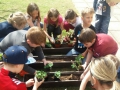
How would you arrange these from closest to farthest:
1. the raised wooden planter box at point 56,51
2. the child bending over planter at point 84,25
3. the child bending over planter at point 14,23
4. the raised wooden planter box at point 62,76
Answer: the raised wooden planter box at point 62,76
the child bending over planter at point 14,23
the child bending over planter at point 84,25
the raised wooden planter box at point 56,51

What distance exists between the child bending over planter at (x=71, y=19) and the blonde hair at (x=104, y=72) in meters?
2.16

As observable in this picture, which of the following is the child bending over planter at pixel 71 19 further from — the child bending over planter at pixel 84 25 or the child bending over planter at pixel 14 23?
the child bending over planter at pixel 14 23

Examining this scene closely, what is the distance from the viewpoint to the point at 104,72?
195 centimetres

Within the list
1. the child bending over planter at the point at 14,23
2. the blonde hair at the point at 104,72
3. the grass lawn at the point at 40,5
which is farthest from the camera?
the grass lawn at the point at 40,5

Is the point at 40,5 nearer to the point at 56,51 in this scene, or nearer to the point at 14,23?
the point at 56,51

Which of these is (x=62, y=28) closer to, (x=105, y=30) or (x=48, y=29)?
(x=48, y=29)

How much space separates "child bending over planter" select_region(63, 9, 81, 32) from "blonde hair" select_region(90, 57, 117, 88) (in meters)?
2.16

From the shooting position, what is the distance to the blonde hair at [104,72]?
6.30 feet

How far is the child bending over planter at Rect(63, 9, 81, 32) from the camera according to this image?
405 centimetres

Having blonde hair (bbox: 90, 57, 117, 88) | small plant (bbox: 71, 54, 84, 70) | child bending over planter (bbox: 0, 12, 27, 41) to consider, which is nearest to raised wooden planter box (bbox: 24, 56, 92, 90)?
small plant (bbox: 71, 54, 84, 70)

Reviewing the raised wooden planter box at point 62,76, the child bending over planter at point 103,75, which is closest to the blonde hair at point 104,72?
the child bending over planter at point 103,75

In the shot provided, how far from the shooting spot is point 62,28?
4551mm

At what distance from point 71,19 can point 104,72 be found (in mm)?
2348

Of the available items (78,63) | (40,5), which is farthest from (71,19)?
(40,5)
